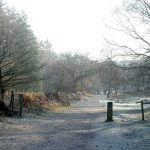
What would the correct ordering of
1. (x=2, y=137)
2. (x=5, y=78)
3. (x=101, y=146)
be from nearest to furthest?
(x=101, y=146), (x=2, y=137), (x=5, y=78)

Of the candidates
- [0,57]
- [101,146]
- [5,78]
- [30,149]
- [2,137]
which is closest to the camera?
[30,149]

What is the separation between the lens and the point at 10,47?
30.9 m

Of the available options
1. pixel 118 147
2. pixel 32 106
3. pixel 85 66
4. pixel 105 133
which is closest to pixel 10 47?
pixel 32 106

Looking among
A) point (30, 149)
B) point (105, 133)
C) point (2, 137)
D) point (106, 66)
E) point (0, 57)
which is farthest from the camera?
point (106, 66)

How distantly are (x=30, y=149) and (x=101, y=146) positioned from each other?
2752mm

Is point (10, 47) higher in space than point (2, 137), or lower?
higher

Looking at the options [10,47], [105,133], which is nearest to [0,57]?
[10,47]

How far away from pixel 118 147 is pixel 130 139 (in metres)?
2.73

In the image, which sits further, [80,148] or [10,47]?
[10,47]

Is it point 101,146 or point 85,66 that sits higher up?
point 85,66

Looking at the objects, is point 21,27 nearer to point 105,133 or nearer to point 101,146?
point 105,133

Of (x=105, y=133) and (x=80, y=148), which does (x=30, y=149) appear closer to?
(x=80, y=148)

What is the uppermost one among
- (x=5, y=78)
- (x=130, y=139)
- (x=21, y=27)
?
(x=21, y=27)

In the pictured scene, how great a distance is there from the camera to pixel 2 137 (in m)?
17.0
